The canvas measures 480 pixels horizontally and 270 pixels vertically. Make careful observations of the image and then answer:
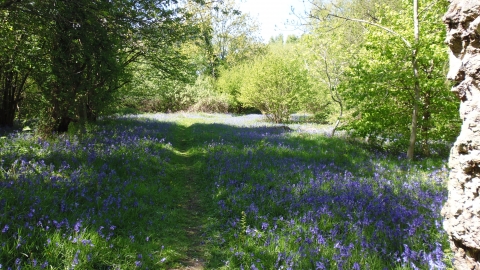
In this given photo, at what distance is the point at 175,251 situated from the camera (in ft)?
13.7

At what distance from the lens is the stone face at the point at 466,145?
1.53m

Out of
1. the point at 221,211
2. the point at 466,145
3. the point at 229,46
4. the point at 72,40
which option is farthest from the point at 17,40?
the point at 229,46

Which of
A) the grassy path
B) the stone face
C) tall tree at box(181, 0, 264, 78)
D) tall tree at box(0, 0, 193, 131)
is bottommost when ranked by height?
the grassy path

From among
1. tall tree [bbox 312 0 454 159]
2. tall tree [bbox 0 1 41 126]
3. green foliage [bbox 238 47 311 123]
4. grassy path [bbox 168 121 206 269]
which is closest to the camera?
grassy path [bbox 168 121 206 269]

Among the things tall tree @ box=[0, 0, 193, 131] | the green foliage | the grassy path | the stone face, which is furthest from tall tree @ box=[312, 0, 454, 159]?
the green foliage

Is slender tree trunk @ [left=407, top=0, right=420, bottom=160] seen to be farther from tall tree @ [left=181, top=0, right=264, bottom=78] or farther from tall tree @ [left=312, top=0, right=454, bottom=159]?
tall tree @ [left=181, top=0, right=264, bottom=78]

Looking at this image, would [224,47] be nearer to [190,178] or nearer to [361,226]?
[190,178]

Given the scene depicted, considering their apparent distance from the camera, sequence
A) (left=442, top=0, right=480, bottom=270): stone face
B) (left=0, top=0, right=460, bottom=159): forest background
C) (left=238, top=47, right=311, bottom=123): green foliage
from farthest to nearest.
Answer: (left=238, top=47, right=311, bottom=123): green foliage → (left=0, top=0, right=460, bottom=159): forest background → (left=442, top=0, right=480, bottom=270): stone face

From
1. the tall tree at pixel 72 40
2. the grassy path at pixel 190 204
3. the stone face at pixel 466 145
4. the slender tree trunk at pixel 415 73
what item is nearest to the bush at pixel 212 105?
the tall tree at pixel 72 40

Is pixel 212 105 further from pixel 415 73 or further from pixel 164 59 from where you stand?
pixel 415 73

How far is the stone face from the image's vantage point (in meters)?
1.53

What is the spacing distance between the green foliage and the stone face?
20958 mm

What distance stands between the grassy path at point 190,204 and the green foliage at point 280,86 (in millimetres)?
13379

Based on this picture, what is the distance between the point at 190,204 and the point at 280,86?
721 inches
